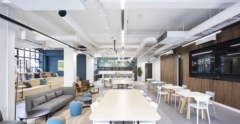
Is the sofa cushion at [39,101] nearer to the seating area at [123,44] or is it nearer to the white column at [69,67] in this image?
the seating area at [123,44]

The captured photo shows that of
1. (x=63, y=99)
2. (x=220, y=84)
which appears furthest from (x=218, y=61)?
(x=63, y=99)

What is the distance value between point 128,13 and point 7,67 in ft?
13.7

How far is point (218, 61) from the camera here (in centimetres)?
590

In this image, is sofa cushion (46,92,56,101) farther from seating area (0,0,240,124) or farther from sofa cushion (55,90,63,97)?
sofa cushion (55,90,63,97)

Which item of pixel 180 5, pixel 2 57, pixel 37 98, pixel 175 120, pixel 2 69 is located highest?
pixel 180 5

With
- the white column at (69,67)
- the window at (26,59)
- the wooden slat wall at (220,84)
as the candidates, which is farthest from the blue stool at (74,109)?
the window at (26,59)

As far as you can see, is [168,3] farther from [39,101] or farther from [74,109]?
[39,101]

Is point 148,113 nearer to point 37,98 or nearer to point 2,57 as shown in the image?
point 2,57

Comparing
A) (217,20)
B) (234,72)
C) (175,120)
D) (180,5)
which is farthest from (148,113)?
(234,72)

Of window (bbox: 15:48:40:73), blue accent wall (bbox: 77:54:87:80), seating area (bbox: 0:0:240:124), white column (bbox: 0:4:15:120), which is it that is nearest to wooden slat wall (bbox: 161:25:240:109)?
seating area (bbox: 0:0:240:124)

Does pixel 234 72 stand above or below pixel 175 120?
above

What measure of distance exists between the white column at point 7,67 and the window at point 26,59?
6.90m

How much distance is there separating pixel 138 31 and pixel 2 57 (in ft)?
19.8

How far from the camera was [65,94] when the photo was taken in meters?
6.66
